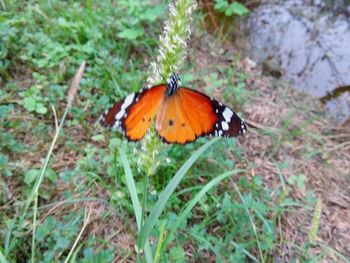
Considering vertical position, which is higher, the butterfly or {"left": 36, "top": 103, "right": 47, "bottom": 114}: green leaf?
the butterfly

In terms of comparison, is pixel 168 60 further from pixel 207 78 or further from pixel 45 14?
pixel 45 14

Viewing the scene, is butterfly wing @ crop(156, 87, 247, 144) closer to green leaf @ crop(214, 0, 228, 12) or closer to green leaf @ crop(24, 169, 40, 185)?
green leaf @ crop(24, 169, 40, 185)

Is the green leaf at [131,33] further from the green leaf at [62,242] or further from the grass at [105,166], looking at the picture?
the green leaf at [62,242]

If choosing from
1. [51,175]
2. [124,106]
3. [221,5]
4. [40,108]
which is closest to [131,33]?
[40,108]

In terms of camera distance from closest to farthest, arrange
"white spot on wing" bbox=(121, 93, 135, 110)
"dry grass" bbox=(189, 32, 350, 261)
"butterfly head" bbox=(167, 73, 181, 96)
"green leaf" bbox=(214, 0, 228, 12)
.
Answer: "butterfly head" bbox=(167, 73, 181, 96)
"white spot on wing" bbox=(121, 93, 135, 110)
"dry grass" bbox=(189, 32, 350, 261)
"green leaf" bbox=(214, 0, 228, 12)

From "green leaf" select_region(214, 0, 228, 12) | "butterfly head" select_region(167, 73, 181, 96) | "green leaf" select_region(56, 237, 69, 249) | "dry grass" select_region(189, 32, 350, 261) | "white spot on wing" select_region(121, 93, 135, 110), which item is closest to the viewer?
"butterfly head" select_region(167, 73, 181, 96)

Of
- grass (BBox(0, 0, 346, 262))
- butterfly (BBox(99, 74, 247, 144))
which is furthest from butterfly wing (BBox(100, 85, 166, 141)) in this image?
grass (BBox(0, 0, 346, 262))

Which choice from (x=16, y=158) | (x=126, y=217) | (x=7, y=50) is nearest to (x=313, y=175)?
(x=126, y=217)

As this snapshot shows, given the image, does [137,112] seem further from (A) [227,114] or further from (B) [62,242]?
(B) [62,242]
